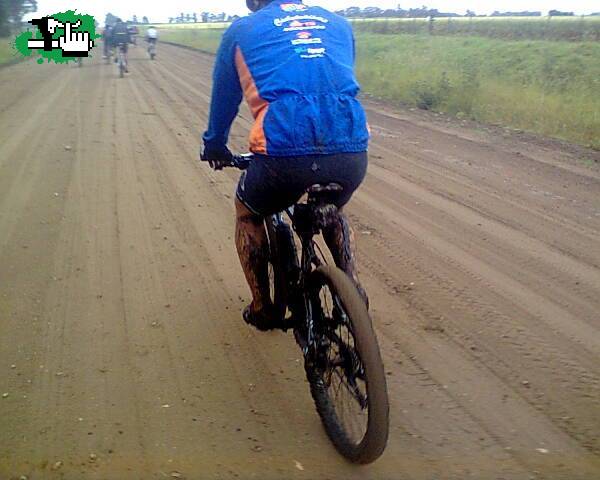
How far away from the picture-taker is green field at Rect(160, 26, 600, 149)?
496 inches

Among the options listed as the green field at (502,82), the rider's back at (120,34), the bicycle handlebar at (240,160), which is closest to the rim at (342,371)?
the bicycle handlebar at (240,160)

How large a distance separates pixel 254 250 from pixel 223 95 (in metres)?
0.86

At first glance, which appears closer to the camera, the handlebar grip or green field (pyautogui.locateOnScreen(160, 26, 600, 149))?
the handlebar grip

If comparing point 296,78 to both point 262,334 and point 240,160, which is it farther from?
point 262,334

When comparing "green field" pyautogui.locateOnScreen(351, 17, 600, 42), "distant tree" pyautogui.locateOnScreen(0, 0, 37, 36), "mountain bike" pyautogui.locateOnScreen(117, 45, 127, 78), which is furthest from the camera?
"distant tree" pyautogui.locateOnScreen(0, 0, 37, 36)

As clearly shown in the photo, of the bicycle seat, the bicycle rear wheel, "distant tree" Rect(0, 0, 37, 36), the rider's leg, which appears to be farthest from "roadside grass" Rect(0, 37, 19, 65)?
the bicycle rear wheel

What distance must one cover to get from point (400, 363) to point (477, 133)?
8599 mm

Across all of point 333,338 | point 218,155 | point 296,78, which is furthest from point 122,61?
point 333,338

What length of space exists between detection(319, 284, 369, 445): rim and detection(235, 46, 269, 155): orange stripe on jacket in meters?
0.70

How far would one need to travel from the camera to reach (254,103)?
119 inches

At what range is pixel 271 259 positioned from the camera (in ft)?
12.1

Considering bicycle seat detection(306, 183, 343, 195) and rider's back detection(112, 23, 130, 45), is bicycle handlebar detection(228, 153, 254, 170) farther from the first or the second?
rider's back detection(112, 23, 130, 45)

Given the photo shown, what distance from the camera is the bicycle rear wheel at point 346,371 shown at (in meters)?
2.62

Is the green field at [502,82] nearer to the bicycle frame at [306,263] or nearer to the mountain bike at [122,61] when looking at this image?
the mountain bike at [122,61]
